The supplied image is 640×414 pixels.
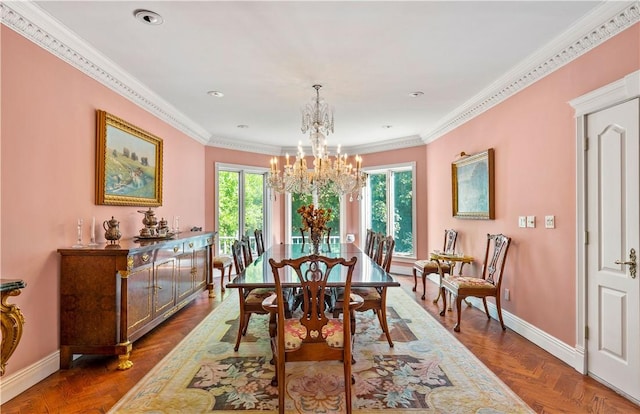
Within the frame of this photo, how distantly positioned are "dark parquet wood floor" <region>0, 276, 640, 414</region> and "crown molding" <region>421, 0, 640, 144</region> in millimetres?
2609

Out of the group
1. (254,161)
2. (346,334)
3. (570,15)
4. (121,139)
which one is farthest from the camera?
(254,161)

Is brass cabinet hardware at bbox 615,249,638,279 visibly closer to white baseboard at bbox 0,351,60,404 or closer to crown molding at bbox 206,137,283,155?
white baseboard at bbox 0,351,60,404

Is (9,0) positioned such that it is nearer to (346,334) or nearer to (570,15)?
(346,334)

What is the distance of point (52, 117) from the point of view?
2.80m

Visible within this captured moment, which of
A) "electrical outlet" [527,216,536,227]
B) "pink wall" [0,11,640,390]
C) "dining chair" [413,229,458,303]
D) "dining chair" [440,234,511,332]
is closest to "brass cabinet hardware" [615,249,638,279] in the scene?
"pink wall" [0,11,640,390]

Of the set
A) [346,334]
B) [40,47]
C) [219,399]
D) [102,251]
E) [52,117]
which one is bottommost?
[219,399]

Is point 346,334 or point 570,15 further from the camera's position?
point 570,15

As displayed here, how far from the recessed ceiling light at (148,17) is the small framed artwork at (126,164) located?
1245 mm

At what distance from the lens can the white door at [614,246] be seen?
2396 millimetres

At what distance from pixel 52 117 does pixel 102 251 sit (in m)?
1.16

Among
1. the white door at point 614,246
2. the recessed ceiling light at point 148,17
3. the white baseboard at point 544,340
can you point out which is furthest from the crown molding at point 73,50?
the white baseboard at point 544,340

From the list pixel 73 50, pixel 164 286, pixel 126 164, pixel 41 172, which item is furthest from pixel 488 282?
pixel 73 50

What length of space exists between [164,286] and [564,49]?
442 cm

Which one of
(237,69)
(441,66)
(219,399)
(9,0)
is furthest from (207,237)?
(441,66)
